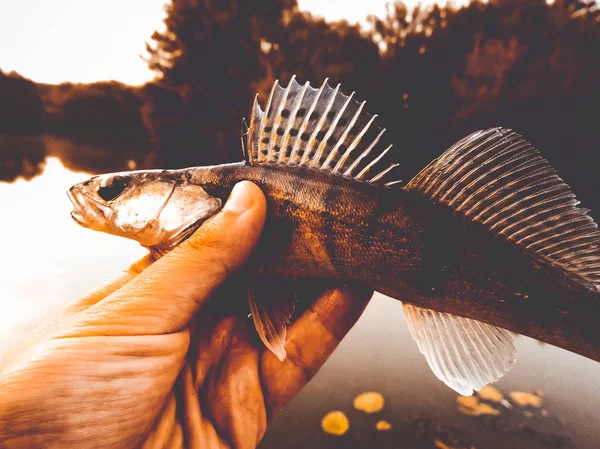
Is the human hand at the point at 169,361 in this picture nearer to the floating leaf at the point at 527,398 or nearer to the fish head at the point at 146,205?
the fish head at the point at 146,205

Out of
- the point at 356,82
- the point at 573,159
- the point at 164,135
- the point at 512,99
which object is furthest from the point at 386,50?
the point at 164,135

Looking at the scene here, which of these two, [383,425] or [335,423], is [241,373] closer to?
[335,423]

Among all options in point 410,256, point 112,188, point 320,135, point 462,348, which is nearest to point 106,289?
point 112,188

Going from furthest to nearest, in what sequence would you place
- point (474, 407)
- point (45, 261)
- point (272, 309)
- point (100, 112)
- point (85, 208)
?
1. point (100, 112)
2. point (45, 261)
3. point (474, 407)
4. point (85, 208)
5. point (272, 309)

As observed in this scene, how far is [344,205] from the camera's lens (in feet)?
5.92

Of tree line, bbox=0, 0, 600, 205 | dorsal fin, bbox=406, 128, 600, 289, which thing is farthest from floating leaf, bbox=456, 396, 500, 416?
tree line, bbox=0, 0, 600, 205

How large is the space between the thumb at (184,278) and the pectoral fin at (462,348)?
3.27ft

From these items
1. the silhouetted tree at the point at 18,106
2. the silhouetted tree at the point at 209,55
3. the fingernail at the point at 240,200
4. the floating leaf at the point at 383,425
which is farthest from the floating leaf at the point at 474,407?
the silhouetted tree at the point at 18,106

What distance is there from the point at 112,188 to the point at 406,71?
60.4ft

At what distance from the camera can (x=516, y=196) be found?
1718mm

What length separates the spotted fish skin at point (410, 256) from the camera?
1610mm

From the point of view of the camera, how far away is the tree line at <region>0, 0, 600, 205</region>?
1056cm

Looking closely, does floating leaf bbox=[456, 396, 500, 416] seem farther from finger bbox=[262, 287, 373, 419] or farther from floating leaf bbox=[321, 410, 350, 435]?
finger bbox=[262, 287, 373, 419]

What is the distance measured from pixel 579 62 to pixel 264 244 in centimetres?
1434
